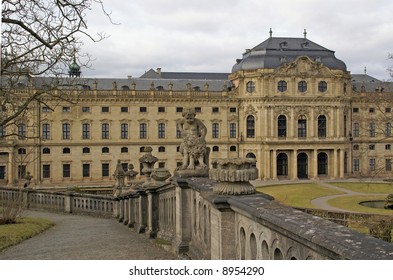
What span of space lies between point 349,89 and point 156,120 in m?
22.6

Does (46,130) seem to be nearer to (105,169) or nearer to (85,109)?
(85,109)

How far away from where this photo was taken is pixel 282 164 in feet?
183

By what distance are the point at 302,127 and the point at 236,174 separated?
5146cm

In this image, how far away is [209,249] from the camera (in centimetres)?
768

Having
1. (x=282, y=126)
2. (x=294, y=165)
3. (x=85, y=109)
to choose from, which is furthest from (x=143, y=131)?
(x=294, y=165)

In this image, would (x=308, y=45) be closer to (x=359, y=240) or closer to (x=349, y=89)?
(x=349, y=89)

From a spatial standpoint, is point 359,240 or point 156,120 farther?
point 156,120

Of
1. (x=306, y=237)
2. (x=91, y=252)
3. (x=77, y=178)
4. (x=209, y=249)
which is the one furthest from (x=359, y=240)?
(x=77, y=178)

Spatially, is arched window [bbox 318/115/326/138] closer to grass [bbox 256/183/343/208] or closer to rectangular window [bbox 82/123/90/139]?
grass [bbox 256/183/343/208]

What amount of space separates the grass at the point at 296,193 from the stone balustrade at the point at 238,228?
22.6 meters

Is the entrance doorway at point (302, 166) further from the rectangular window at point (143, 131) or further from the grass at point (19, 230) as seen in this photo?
the grass at point (19, 230)

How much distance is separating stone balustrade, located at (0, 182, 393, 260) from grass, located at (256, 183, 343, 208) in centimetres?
2262

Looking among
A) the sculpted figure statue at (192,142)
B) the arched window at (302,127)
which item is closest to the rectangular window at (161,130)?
the arched window at (302,127)

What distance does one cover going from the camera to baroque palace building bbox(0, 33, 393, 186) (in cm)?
5322
